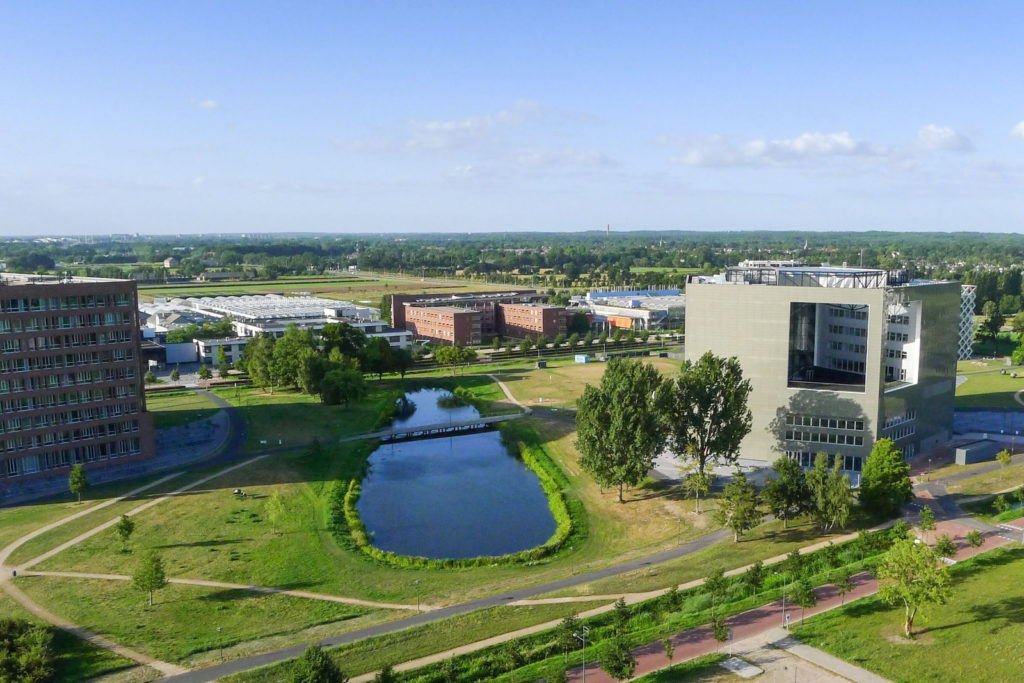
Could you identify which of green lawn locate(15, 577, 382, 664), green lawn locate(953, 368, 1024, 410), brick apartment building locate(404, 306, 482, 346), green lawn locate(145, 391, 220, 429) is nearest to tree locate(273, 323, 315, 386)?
green lawn locate(145, 391, 220, 429)

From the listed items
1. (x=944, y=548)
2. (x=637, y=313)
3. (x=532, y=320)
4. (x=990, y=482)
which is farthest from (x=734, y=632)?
(x=637, y=313)

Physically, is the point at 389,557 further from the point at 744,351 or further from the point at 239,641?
the point at 744,351

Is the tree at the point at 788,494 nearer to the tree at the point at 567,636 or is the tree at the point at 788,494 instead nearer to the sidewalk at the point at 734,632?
the sidewalk at the point at 734,632

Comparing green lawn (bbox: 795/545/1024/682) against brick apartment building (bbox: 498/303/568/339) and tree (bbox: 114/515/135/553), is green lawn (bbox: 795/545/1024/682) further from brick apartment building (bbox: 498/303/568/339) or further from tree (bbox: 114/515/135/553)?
brick apartment building (bbox: 498/303/568/339)

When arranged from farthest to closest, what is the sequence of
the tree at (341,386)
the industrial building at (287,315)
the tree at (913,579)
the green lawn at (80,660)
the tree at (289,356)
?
the industrial building at (287,315) → the tree at (289,356) → the tree at (341,386) → the tree at (913,579) → the green lawn at (80,660)

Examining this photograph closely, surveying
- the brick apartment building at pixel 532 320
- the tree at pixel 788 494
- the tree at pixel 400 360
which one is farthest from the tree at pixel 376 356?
the tree at pixel 788 494

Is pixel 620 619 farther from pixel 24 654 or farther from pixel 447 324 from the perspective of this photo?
pixel 447 324
